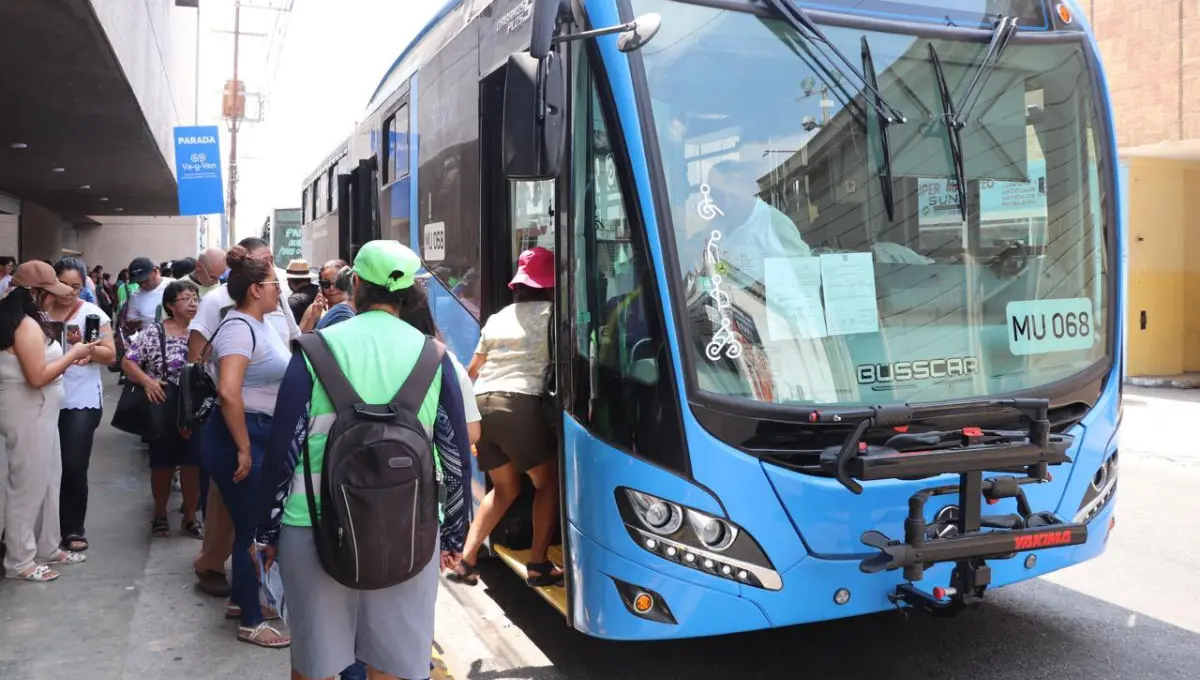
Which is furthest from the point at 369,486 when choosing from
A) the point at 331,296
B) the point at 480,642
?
the point at 331,296

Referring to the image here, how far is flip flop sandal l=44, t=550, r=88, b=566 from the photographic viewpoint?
6.11m

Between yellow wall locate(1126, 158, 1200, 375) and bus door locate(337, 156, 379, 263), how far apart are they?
478 inches

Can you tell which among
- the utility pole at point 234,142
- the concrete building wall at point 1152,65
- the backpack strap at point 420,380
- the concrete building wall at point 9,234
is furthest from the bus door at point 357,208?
the utility pole at point 234,142

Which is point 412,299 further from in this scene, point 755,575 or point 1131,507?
point 1131,507

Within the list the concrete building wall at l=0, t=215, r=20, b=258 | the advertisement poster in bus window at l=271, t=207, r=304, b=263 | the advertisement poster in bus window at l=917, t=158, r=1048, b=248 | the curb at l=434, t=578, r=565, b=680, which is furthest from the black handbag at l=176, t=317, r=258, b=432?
the concrete building wall at l=0, t=215, r=20, b=258

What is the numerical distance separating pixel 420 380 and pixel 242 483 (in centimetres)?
213

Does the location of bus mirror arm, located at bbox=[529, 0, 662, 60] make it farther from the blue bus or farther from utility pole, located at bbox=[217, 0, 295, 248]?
utility pole, located at bbox=[217, 0, 295, 248]

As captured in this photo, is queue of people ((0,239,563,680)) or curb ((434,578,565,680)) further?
curb ((434,578,565,680))

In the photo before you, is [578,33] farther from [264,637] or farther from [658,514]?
[264,637]

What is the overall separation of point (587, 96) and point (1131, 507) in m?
5.96

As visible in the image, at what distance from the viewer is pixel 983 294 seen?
4.22 m

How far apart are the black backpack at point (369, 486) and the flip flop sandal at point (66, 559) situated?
4.01 metres

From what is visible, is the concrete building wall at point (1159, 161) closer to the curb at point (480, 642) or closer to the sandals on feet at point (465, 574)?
the sandals on feet at point (465, 574)

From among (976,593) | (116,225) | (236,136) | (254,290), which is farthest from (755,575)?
(236,136)
